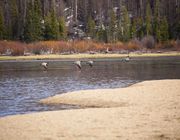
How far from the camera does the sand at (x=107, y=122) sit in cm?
1526

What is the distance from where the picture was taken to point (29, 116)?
19688 millimetres

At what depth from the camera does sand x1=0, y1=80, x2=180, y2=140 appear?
15.3 meters

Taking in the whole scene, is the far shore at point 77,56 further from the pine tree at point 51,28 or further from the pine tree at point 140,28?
the pine tree at point 140,28

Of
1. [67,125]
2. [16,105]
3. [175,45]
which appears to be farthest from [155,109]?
[175,45]

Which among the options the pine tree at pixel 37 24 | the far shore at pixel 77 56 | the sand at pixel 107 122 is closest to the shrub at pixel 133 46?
the far shore at pixel 77 56

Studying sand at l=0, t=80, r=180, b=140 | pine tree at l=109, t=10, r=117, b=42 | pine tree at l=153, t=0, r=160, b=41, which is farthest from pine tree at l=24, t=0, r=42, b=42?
sand at l=0, t=80, r=180, b=140

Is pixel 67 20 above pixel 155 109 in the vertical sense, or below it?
above

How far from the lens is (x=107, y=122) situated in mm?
17484

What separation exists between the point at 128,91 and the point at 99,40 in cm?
7668

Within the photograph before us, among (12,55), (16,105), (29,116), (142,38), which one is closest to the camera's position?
(29,116)

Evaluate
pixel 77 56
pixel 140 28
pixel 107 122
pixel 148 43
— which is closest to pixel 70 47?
pixel 77 56

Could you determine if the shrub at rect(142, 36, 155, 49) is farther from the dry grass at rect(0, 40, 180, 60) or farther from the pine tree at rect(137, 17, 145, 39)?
the pine tree at rect(137, 17, 145, 39)

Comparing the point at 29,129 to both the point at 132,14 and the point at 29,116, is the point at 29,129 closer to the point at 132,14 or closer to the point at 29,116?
the point at 29,116

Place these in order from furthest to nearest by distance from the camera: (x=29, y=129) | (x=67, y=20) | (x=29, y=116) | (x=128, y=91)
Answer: (x=67, y=20) → (x=128, y=91) → (x=29, y=116) → (x=29, y=129)
